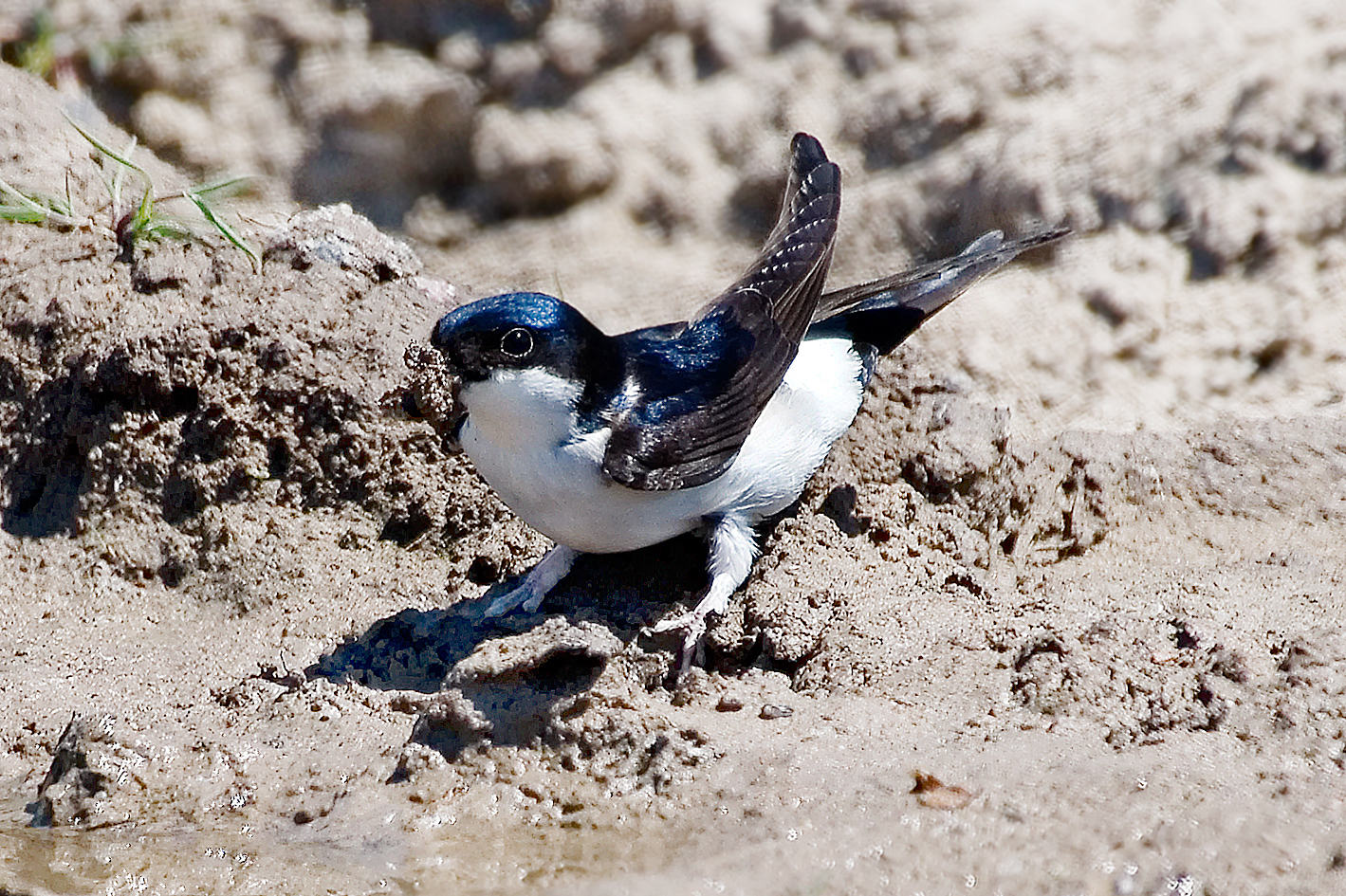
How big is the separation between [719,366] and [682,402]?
0.56 ft

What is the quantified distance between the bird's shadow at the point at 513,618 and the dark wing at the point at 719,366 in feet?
1.36

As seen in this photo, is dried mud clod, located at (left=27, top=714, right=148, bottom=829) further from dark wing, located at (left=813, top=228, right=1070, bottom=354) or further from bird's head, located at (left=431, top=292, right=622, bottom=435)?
dark wing, located at (left=813, top=228, right=1070, bottom=354)

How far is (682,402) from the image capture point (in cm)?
365

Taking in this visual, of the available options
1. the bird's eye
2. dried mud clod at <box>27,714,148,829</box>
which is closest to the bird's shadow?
dried mud clod at <box>27,714,148,829</box>

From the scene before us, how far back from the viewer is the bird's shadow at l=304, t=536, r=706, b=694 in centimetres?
360

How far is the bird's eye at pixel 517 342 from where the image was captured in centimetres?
337

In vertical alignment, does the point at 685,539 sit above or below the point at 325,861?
above

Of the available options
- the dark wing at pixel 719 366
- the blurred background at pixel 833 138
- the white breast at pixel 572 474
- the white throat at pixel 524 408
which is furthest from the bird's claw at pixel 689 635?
the blurred background at pixel 833 138

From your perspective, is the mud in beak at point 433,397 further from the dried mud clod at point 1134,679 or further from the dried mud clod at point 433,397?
the dried mud clod at point 1134,679

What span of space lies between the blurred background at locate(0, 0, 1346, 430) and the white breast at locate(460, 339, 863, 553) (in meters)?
1.61

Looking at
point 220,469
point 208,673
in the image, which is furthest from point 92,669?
point 220,469

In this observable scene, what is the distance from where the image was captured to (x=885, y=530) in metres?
4.07

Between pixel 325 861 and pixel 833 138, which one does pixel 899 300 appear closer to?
pixel 833 138

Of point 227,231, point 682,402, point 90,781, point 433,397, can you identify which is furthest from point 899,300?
point 90,781
